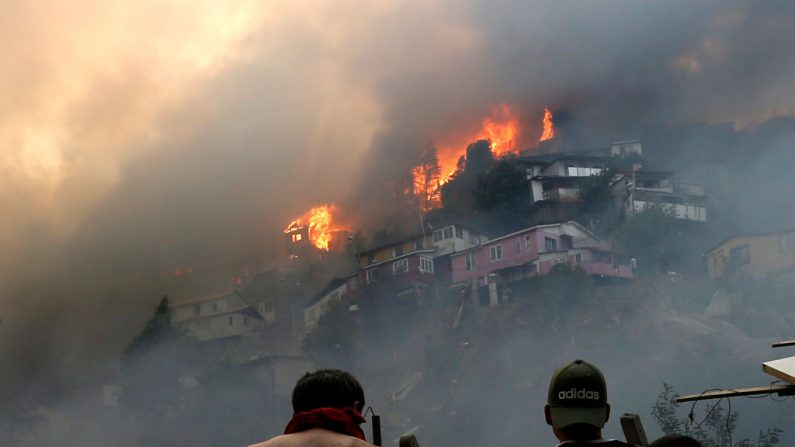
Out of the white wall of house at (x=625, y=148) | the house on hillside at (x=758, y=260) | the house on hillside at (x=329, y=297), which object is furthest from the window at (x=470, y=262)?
the white wall of house at (x=625, y=148)

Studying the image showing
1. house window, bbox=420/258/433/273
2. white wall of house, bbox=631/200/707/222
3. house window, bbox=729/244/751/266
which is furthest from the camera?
house window, bbox=420/258/433/273

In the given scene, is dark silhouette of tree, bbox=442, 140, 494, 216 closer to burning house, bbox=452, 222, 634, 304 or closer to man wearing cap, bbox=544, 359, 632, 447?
burning house, bbox=452, 222, 634, 304

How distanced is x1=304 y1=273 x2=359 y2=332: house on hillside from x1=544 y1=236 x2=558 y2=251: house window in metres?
19.1

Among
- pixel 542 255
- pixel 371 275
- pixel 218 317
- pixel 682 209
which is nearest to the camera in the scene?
pixel 542 255

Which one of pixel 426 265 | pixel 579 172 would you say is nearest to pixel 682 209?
pixel 579 172

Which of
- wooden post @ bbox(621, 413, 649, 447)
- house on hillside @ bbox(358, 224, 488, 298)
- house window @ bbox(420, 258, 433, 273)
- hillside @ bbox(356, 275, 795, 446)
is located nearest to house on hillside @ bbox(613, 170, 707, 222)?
hillside @ bbox(356, 275, 795, 446)

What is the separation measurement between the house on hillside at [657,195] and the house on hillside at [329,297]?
24547mm

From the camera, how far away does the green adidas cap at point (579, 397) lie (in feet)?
13.9

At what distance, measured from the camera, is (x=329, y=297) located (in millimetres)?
81562

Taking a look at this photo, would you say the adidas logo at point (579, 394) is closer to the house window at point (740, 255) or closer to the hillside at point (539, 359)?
the hillside at point (539, 359)

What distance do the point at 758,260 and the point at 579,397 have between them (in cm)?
6399

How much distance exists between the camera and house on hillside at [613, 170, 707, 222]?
74625 mm

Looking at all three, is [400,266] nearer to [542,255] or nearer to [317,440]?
[542,255]

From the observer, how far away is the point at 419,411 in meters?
58.2
